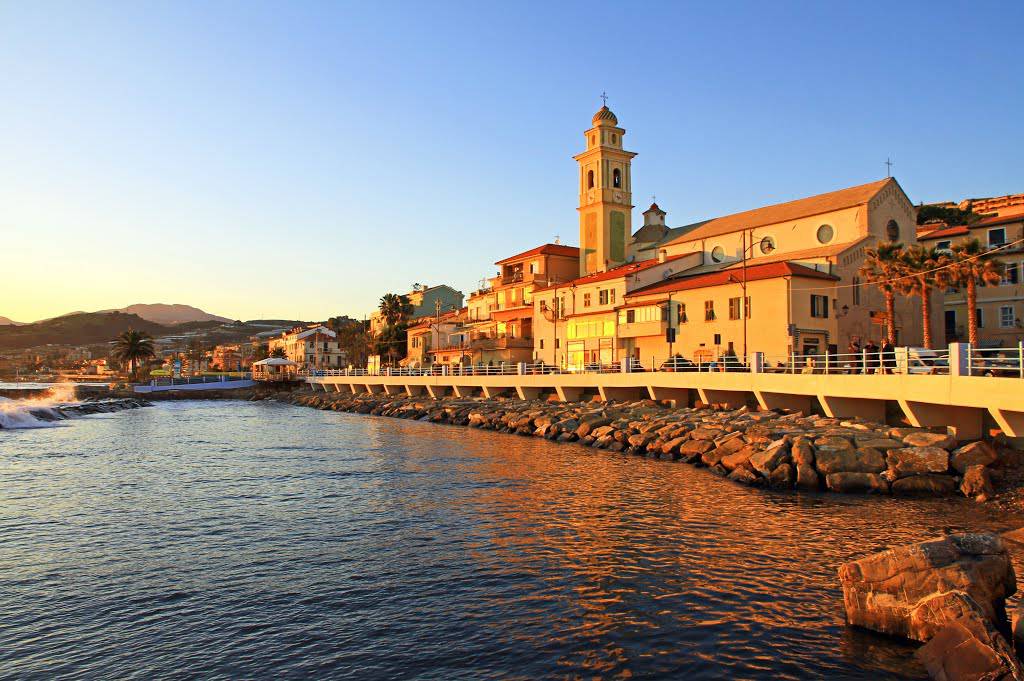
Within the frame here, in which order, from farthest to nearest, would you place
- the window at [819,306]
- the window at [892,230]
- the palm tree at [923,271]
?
the window at [892,230] → the window at [819,306] → the palm tree at [923,271]

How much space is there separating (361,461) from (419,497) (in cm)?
1053

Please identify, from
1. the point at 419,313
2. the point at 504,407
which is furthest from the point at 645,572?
the point at 419,313

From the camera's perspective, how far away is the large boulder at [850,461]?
23.2 m

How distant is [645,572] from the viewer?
15.0 meters

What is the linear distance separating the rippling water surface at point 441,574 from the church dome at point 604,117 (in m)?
62.4

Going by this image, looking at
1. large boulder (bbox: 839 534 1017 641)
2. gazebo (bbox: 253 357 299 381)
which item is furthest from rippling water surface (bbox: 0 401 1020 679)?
gazebo (bbox: 253 357 299 381)

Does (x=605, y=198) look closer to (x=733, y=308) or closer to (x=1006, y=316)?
(x=733, y=308)

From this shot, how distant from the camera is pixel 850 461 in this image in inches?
933

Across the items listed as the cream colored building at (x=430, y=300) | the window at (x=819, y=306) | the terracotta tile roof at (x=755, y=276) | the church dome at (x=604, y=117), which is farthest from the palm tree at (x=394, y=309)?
the window at (x=819, y=306)

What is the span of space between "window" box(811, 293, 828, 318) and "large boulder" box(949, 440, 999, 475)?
93.0ft

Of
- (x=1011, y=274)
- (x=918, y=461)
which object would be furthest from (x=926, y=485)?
(x=1011, y=274)

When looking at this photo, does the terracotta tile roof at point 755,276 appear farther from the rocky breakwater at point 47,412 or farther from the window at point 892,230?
the rocky breakwater at point 47,412

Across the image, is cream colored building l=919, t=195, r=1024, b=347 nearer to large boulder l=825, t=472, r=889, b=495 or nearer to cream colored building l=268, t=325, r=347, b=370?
large boulder l=825, t=472, r=889, b=495

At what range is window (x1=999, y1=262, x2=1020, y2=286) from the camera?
5453cm
